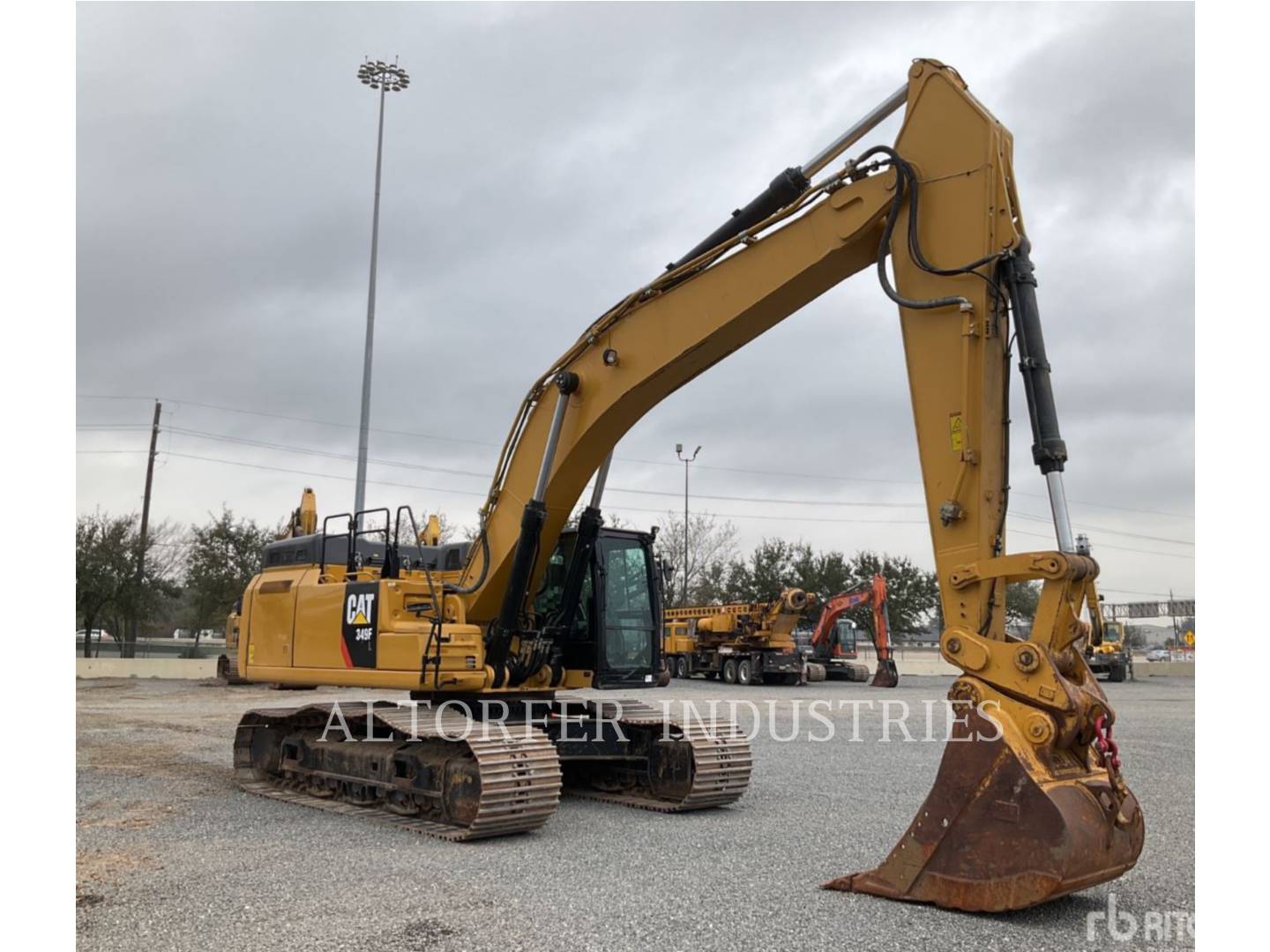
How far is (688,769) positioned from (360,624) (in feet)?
11.0

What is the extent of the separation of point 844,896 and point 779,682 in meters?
27.5

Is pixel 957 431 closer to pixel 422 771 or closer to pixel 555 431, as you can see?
pixel 555 431

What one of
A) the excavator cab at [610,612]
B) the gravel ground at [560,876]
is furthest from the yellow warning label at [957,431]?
the excavator cab at [610,612]

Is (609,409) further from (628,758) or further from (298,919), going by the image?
(298,919)

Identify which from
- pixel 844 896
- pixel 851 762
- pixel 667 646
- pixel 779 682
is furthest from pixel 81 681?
pixel 844 896

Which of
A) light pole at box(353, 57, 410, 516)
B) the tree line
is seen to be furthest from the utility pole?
light pole at box(353, 57, 410, 516)

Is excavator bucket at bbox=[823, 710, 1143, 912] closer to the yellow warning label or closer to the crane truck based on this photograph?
the yellow warning label

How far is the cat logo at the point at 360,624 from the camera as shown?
9.92m

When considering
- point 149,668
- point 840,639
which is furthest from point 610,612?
point 149,668

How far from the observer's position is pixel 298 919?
6.11 metres

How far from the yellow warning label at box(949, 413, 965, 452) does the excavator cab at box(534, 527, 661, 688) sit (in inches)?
170

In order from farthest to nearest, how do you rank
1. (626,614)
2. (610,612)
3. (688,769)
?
(626,614) < (610,612) < (688,769)

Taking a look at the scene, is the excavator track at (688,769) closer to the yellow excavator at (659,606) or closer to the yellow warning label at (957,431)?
the yellow excavator at (659,606)

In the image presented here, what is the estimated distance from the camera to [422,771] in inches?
370
